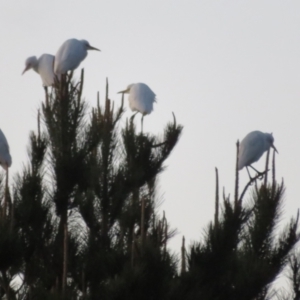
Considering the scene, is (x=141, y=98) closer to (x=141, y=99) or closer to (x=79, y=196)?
(x=141, y=99)

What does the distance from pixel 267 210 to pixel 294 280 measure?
565 millimetres

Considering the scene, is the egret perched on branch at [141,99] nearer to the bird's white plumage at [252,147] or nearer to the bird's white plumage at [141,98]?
the bird's white plumage at [141,98]

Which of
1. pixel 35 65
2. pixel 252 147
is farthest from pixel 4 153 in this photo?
pixel 35 65

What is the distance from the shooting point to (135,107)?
10.8 metres

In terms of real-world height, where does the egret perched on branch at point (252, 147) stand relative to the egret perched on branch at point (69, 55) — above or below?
below

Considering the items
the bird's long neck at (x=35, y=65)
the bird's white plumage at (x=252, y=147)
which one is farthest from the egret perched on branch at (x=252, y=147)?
the bird's long neck at (x=35, y=65)

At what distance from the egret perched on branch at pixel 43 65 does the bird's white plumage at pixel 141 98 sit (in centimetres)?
90

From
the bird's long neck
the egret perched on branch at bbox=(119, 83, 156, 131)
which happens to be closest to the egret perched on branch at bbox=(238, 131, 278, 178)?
the egret perched on branch at bbox=(119, 83, 156, 131)

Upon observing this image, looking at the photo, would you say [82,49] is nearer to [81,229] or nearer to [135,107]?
[135,107]

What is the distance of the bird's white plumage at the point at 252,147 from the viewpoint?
1079 cm

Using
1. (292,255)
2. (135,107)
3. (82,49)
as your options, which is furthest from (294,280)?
(82,49)

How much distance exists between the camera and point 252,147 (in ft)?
36.0

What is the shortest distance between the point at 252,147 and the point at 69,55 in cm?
210

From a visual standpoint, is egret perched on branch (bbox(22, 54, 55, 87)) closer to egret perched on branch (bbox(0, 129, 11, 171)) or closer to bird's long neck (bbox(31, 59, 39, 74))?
bird's long neck (bbox(31, 59, 39, 74))
